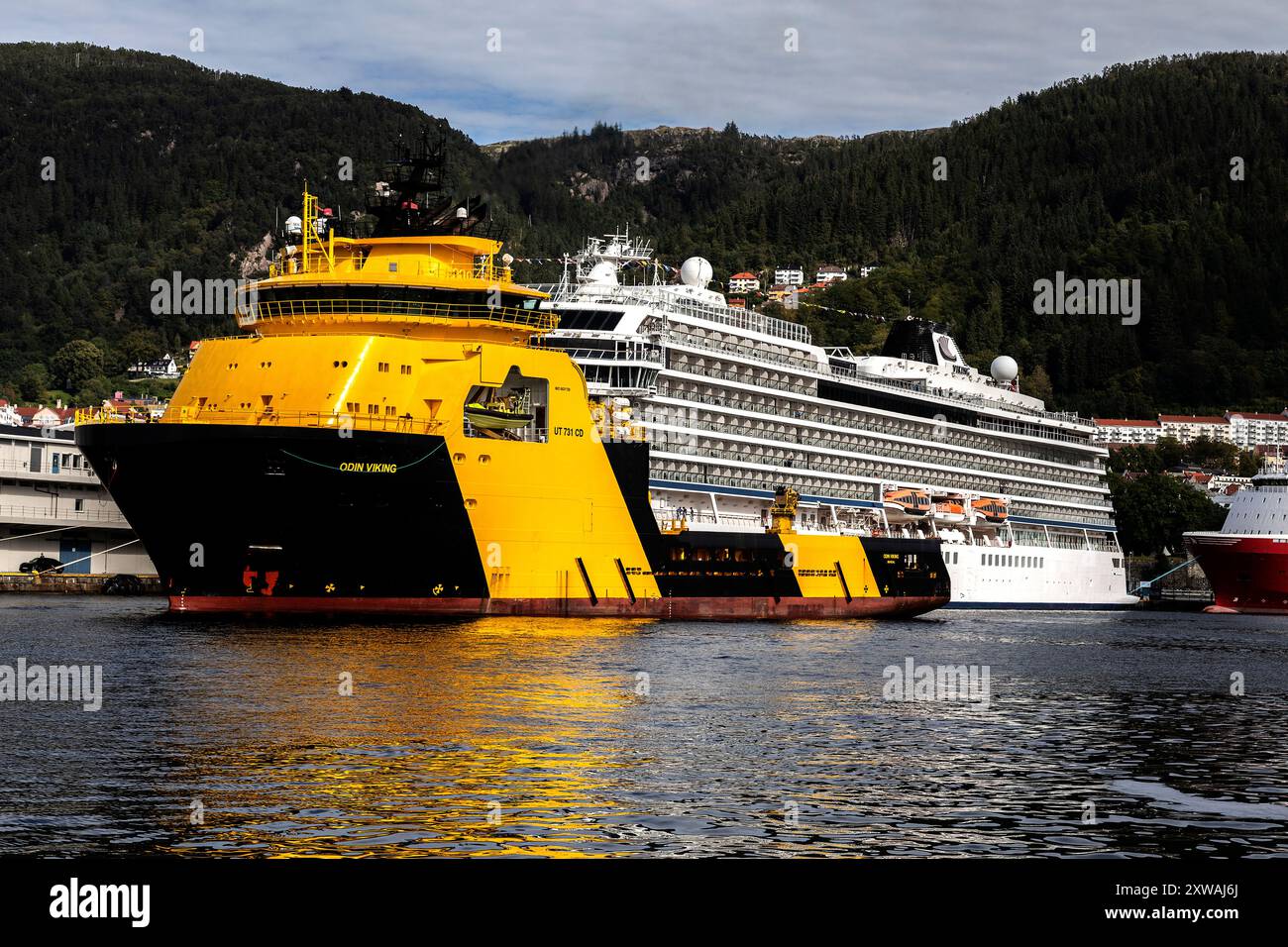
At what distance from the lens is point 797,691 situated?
33719 millimetres

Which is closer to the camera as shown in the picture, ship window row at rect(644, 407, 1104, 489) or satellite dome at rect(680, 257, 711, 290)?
ship window row at rect(644, 407, 1104, 489)

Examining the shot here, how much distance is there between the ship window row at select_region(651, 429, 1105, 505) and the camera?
67.2m

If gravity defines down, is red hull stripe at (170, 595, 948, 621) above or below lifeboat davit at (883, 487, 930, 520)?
below

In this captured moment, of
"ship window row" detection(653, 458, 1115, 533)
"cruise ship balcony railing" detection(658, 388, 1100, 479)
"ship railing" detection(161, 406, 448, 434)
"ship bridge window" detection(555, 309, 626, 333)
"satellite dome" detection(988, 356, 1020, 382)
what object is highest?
"satellite dome" detection(988, 356, 1020, 382)

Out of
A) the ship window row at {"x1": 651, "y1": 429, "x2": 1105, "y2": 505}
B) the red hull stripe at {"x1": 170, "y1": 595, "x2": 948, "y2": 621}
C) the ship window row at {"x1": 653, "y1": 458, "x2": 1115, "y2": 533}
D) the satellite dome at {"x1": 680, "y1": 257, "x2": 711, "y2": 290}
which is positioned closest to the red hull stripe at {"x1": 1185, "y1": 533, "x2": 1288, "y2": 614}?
the ship window row at {"x1": 651, "y1": 429, "x2": 1105, "y2": 505}

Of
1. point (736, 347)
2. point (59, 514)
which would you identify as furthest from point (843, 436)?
point (59, 514)

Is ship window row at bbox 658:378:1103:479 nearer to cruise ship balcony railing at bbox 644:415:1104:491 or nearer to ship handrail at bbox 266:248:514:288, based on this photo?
cruise ship balcony railing at bbox 644:415:1104:491

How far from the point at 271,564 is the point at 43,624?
694cm

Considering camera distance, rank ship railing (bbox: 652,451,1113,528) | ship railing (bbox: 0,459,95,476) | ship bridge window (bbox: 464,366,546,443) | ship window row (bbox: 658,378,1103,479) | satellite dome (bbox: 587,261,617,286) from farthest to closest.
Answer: ship railing (bbox: 0,459,95,476) → satellite dome (bbox: 587,261,617,286) → ship window row (bbox: 658,378,1103,479) → ship railing (bbox: 652,451,1113,528) → ship bridge window (bbox: 464,366,546,443)

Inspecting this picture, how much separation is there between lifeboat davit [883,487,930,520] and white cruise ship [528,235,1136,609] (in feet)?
0.42

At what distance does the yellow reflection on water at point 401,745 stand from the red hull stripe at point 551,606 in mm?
7676

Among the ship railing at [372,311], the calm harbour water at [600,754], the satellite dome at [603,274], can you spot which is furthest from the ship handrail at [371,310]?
the satellite dome at [603,274]

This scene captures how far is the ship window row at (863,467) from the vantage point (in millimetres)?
67250

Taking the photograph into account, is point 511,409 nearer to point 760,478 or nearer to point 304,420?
point 304,420
